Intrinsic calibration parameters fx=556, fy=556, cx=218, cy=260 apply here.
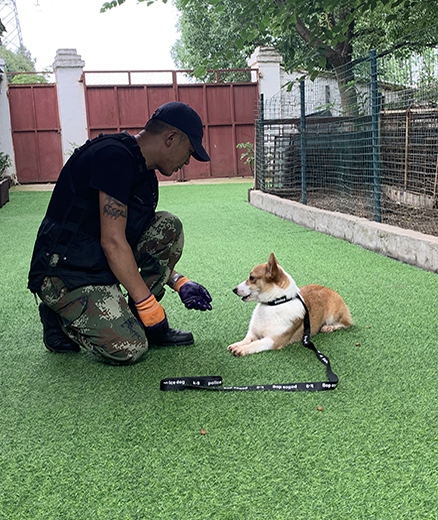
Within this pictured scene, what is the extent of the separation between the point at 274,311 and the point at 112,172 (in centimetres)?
114

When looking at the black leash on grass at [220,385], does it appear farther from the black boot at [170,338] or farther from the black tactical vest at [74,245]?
the black tactical vest at [74,245]

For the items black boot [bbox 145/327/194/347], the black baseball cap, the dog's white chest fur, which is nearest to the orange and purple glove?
black boot [bbox 145/327/194/347]

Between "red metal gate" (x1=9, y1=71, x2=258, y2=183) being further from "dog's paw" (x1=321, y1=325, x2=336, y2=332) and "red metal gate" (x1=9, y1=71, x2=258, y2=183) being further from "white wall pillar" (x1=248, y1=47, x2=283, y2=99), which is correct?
"dog's paw" (x1=321, y1=325, x2=336, y2=332)

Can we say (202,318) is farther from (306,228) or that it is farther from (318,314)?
(306,228)

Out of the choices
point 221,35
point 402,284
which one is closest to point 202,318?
point 402,284

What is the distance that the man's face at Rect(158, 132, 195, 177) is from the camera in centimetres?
278

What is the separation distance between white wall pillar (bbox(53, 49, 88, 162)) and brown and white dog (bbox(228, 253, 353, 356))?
1387 centimetres

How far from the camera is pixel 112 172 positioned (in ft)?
8.78

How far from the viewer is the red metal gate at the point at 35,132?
1583 cm

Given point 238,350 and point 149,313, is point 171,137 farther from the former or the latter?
point 238,350

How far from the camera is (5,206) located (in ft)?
36.7

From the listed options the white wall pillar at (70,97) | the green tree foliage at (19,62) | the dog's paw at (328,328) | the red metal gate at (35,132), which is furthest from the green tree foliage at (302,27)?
the green tree foliage at (19,62)

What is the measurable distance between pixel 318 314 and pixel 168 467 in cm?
158

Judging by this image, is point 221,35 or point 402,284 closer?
point 402,284
